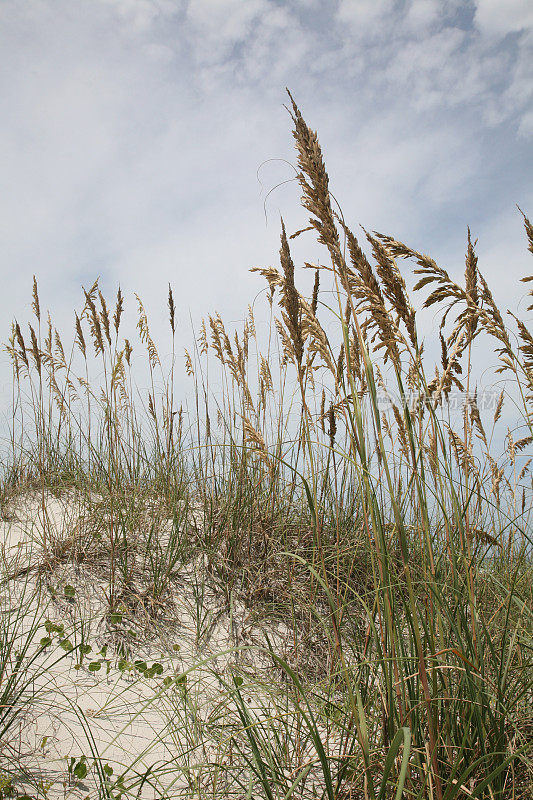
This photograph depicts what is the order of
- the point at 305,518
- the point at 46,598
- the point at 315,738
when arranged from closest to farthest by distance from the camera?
the point at 315,738 → the point at 46,598 → the point at 305,518

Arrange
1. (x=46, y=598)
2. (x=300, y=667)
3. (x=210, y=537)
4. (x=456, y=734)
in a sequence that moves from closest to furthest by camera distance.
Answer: (x=456, y=734) < (x=300, y=667) < (x=46, y=598) < (x=210, y=537)

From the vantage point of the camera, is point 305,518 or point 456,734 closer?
point 456,734

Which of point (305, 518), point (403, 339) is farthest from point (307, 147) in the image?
point (305, 518)

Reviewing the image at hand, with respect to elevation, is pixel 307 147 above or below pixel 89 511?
above

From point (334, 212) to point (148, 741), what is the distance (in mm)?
2419

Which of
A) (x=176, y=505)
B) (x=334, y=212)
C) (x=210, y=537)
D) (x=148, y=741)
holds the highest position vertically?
(x=334, y=212)

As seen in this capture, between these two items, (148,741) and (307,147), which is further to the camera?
(148,741)

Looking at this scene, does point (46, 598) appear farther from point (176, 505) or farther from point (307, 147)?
point (307, 147)

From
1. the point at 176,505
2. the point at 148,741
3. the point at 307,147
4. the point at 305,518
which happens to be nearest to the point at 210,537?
the point at 176,505

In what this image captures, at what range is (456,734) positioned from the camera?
1.71 metres

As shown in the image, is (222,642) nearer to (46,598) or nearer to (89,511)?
(46,598)

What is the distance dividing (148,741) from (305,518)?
1.92 meters

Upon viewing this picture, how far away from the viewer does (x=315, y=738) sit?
141cm

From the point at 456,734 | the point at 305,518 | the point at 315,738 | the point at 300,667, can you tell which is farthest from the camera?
the point at 305,518
